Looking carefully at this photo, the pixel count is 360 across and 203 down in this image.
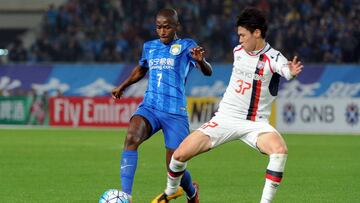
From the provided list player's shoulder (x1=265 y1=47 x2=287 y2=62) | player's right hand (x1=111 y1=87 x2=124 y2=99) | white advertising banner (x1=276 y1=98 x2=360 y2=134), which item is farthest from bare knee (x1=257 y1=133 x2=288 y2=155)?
white advertising banner (x1=276 y1=98 x2=360 y2=134)

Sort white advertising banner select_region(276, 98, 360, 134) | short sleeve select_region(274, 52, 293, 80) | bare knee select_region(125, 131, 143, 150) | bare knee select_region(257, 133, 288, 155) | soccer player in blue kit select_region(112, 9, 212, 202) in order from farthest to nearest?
1. white advertising banner select_region(276, 98, 360, 134)
2. soccer player in blue kit select_region(112, 9, 212, 202)
3. bare knee select_region(125, 131, 143, 150)
4. bare knee select_region(257, 133, 288, 155)
5. short sleeve select_region(274, 52, 293, 80)

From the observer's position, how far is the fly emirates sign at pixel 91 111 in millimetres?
28500

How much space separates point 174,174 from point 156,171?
216 inches

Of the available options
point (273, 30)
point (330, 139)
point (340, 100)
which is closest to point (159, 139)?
point (330, 139)

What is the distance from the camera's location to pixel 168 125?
31.6ft

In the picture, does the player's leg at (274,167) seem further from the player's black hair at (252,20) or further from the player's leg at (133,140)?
the player's leg at (133,140)

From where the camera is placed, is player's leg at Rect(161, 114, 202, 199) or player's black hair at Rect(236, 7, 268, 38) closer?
player's black hair at Rect(236, 7, 268, 38)

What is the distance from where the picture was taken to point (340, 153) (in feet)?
61.7

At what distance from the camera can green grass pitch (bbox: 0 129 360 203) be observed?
36.5 feet

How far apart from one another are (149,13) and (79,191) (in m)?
21.8

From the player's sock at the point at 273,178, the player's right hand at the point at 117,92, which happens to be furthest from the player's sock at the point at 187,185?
the player's sock at the point at 273,178

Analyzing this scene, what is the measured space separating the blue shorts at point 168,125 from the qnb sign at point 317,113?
18.1 meters

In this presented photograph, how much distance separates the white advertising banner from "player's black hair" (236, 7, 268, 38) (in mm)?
18720

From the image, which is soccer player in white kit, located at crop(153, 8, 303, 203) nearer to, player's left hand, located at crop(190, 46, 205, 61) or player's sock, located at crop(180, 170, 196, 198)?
player's left hand, located at crop(190, 46, 205, 61)
